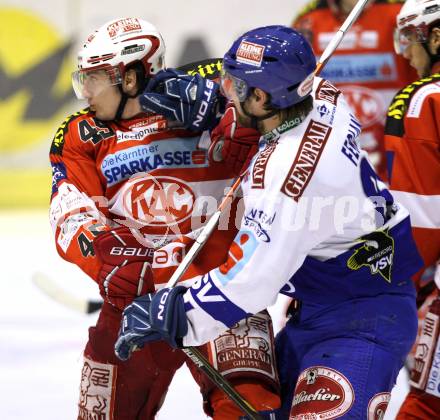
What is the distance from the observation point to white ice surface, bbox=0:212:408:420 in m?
3.63

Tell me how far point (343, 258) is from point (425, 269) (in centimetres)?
83

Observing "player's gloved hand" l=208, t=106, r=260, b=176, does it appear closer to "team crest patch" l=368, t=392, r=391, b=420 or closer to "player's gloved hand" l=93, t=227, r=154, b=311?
"player's gloved hand" l=93, t=227, r=154, b=311

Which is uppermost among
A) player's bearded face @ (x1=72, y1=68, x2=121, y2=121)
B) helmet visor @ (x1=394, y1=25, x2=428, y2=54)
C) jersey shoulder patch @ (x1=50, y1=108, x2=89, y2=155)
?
player's bearded face @ (x1=72, y1=68, x2=121, y2=121)

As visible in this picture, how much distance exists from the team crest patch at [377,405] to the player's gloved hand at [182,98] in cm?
85

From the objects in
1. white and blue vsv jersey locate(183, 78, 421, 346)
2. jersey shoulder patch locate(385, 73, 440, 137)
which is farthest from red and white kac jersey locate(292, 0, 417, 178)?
white and blue vsv jersey locate(183, 78, 421, 346)

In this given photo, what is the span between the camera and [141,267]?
266cm

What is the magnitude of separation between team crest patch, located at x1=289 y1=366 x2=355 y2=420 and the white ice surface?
3.68ft

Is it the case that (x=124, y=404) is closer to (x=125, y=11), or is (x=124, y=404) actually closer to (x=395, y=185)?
(x=395, y=185)

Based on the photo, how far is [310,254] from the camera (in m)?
2.43

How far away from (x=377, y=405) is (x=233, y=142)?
2.52 ft

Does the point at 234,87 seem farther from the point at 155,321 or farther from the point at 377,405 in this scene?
the point at 377,405

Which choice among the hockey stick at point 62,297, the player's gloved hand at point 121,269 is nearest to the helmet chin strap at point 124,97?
Answer: the player's gloved hand at point 121,269

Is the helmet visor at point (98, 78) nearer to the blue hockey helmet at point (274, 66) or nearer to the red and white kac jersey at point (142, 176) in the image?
the red and white kac jersey at point (142, 176)

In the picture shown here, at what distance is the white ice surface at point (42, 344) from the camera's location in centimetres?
363
